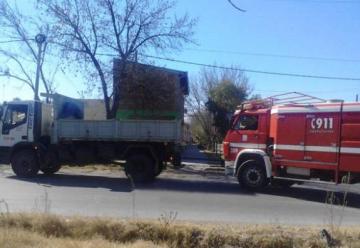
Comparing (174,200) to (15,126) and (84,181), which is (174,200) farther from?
(15,126)

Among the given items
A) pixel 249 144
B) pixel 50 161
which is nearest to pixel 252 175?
pixel 249 144

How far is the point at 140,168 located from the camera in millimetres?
19016

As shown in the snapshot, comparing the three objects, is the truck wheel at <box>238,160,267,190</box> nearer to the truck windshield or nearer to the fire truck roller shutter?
the fire truck roller shutter

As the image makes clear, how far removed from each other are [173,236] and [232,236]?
923 mm

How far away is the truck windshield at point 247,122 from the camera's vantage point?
17.6 m

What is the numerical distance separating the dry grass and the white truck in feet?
32.0

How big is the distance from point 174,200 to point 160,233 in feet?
18.6

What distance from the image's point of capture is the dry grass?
28.3 ft

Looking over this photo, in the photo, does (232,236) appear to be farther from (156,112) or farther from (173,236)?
(156,112)

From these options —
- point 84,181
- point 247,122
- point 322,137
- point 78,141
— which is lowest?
point 84,181

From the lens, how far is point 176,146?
19203mm

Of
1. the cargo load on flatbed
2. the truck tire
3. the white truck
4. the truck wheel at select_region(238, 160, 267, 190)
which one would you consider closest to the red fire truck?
the truck wheel at select_region(238, 160, 267, 190)

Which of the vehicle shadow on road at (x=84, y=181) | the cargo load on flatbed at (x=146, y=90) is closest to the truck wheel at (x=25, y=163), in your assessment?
the vehicle shadow on road at (x=84, y=181)

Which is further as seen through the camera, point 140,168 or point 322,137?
point 140,168
